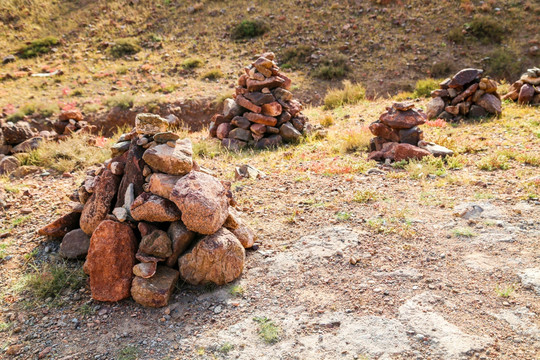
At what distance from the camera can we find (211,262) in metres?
4.10

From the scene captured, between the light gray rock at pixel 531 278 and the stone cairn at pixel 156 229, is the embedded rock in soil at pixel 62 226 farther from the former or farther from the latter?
the light gray rock at pixel 531 278

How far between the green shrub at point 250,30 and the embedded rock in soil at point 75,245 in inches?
634

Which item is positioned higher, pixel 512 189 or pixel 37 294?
pixel 512 189

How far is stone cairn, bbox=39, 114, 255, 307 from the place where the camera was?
4039 mm

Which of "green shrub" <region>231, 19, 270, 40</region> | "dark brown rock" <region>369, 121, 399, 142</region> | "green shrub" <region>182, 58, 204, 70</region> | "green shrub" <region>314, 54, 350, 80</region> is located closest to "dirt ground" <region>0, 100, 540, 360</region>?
"dark brown rock" <region>369, 121, 399, 142</region>

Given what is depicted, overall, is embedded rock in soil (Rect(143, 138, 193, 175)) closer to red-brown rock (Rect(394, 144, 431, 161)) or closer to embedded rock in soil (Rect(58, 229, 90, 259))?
embedded rock in soil (Rect(58, 229, 90, 259))

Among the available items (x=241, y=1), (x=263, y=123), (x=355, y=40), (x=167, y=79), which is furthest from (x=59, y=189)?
(x=241, y=1)

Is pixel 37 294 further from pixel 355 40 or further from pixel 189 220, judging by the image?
pixel 355 40

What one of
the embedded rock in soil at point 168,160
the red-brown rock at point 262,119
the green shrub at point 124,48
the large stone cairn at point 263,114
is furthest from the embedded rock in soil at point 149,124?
the green shrub at point 124,48

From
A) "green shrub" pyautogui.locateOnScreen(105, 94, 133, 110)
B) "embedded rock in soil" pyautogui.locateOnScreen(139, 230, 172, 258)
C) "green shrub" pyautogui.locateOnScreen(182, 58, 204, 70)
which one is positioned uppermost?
"green shrub" pyautogui.locateOnScreen(182, 58, 204, 70)

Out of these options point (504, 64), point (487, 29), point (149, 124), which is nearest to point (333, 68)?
point (504, 64)

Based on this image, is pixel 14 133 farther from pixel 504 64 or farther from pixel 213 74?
pixel 504 64

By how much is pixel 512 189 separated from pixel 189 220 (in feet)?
14.5

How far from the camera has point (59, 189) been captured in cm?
673
